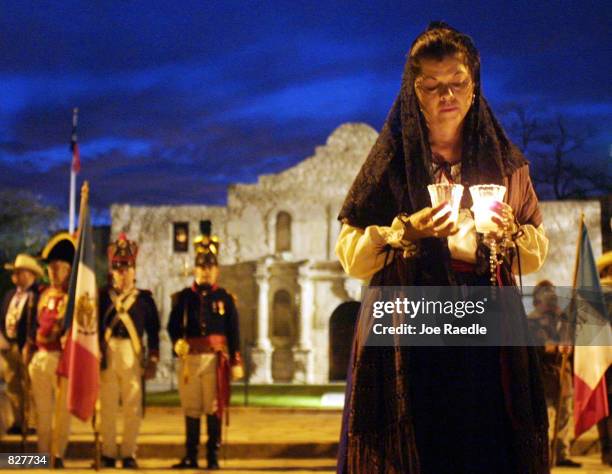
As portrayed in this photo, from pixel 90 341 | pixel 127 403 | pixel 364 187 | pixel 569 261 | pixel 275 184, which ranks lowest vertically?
pixel 127 403

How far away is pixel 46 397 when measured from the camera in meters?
9.16

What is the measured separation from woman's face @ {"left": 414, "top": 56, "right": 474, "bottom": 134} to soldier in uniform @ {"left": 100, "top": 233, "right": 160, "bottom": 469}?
6355 mm

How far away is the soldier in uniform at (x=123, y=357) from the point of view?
8.77 metres

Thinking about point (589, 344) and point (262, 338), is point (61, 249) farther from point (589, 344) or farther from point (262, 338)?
point (262, 338)

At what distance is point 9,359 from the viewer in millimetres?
10852

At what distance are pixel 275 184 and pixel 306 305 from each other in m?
3.81

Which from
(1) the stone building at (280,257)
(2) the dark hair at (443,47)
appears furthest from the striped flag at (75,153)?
(2) the dark hair at (443,47)

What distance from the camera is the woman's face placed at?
2959mm

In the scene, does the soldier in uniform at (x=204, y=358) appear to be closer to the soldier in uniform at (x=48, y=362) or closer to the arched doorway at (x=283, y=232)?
the soldier in uniform at (x=48, y=362)

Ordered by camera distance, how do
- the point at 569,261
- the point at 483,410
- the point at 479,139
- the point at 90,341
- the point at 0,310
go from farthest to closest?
the point at 569,261
the point at 0,310
the point at 90,341
the point at 479,139
the point at 483,410

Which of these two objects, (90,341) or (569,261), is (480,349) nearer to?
(90,341)

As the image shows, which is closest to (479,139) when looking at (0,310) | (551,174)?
(0,310)

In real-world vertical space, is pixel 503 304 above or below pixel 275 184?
below
